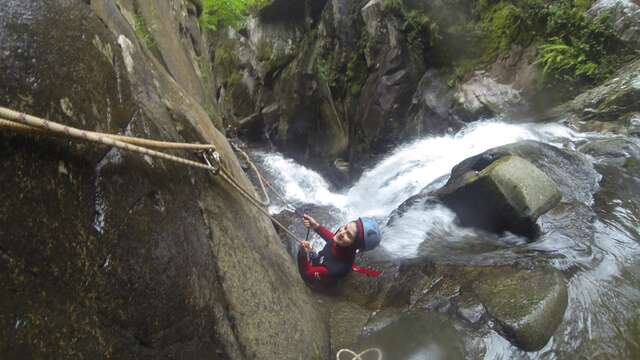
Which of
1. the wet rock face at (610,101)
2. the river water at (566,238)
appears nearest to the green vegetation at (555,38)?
the wet rock face at (610,101)

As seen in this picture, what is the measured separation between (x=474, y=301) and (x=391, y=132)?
29.5 feet

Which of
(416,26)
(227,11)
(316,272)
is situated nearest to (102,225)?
(316,272)

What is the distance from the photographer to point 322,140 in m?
15.2

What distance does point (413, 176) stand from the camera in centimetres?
972

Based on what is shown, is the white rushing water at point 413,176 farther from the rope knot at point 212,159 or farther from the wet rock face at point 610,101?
the rope knot at point 212,159

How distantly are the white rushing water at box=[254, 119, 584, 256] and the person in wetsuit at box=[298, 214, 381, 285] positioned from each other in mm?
1071

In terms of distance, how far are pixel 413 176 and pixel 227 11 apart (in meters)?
11.2

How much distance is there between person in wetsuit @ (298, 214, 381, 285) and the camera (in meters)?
4.34

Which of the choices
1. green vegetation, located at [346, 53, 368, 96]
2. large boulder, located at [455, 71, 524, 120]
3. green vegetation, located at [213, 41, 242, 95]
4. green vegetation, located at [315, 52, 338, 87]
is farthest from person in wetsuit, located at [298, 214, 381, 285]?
green vegetation, located at [213, 41, 242, 95]

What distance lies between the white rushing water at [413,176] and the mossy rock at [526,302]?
150cm

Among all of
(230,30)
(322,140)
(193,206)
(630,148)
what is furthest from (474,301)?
(230,30)

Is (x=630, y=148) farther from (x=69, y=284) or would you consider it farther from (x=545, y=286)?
(x=69, y=284)

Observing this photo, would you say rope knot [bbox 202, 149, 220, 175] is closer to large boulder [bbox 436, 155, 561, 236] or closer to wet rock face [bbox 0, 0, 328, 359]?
wet rock face [bbox 0, 0, 328, 359]

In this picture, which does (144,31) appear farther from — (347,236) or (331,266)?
(331,266)
